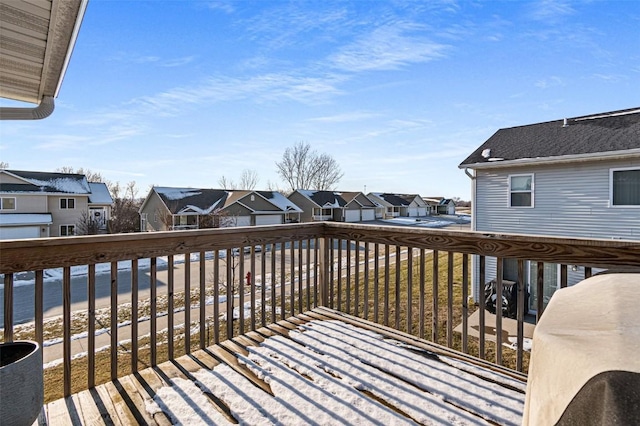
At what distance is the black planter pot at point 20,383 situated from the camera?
1271mm

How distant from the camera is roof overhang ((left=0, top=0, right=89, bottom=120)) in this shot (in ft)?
5.27

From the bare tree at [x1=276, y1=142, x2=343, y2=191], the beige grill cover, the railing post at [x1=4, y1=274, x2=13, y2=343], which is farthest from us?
the bare tree at [x1=276, y1=142, x2=343, y2=191]

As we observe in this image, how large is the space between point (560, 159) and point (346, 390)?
834 centimetres

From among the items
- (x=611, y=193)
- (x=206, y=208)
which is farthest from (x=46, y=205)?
(x=611, y=193)

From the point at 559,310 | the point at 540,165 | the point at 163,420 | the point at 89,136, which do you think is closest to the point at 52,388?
the point at 163,420

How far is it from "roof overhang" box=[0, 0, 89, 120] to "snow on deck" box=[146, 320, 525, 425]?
6.86 ft

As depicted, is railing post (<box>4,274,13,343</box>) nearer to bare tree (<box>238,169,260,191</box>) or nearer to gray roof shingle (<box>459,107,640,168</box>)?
gray roof shingle (<box>459,107,640,168</box>)

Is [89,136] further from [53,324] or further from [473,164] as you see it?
[473,164]

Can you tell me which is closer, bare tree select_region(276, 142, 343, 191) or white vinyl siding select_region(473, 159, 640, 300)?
white vinyl siding select_region(473, 159, 640, 300)

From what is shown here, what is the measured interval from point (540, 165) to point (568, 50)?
3.44 m

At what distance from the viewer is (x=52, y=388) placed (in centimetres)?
421

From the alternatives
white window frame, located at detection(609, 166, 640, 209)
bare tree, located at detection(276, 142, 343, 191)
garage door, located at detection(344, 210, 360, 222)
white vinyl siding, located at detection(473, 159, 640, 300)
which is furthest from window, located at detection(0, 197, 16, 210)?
white window frame, located at detection(609, 166, 640, 209)

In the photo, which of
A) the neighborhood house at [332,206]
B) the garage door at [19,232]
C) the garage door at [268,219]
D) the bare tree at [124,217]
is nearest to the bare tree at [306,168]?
the neighborhood house at [332,206]

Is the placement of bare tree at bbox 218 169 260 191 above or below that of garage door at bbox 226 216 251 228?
above
